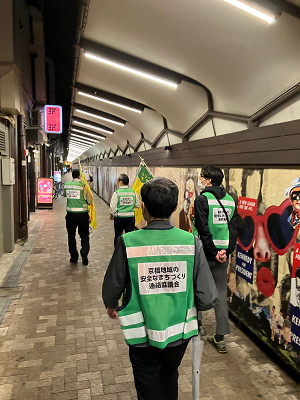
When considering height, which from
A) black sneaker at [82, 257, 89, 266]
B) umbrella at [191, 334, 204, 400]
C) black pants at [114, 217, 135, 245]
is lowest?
black sneaker at [82, 257, 89, 266]

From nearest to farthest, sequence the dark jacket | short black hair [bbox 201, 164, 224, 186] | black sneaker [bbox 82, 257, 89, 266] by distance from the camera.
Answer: the dark jacket → short black hair [bbox 201, 164, 224, 186] → black sneaker [bbox 82, 257, 89, 266]

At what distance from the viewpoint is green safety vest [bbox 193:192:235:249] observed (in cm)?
319

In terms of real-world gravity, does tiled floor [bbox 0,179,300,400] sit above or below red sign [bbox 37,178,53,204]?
below

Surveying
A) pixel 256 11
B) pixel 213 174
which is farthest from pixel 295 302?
pixel 256 11

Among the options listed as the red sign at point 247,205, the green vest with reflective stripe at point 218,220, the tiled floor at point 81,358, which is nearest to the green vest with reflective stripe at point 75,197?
the tiled floor at point 81,358

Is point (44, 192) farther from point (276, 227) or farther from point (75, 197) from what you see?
point (276, 227)

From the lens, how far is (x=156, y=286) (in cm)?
181

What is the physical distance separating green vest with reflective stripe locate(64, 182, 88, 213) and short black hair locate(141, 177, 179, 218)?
4095 mm

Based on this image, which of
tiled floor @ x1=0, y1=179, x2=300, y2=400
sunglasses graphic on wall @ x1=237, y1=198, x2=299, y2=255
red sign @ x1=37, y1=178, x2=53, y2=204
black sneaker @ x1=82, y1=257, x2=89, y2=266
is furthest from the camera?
red sign @ x1=37, y1=178, x2=53, y2=204

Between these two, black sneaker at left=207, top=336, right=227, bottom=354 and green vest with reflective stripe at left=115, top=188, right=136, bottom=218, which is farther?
green vest with reflective stripe at left=115, top=188, right=136, bottom=218

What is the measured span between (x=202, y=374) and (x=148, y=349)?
4.60ft

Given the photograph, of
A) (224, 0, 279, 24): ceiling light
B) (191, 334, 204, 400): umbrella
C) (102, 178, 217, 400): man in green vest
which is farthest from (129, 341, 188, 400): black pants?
(224, 0, 279, 24): ceiling light

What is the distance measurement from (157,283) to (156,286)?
0.02 metres

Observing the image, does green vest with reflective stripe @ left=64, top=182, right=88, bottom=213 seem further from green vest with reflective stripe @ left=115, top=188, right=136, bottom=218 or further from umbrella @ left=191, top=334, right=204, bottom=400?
umbrella @ left=191, top=334, right=204, bottom=400
